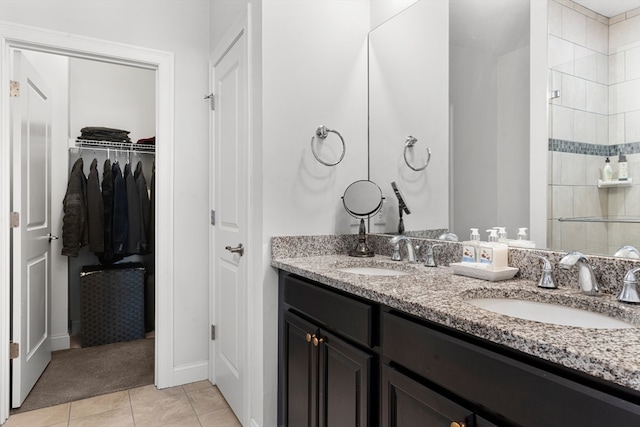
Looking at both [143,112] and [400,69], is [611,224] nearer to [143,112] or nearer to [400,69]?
[400,69]

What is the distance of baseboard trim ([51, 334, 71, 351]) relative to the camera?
9.82 ft

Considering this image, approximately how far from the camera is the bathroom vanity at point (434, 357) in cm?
63

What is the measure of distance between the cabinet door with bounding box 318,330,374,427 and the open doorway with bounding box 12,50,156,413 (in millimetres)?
1619

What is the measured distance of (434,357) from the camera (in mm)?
896

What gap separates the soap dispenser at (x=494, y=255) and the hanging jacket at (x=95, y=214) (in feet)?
9.60

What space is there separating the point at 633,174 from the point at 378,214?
3.55 ft

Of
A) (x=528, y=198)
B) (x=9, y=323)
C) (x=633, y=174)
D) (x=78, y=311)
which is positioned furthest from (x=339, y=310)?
(x=78, y=311)

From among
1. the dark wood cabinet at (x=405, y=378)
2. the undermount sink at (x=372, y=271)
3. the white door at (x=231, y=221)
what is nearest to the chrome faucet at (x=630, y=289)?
the dark wood cabinet at (x=405, y=378)

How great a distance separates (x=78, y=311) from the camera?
3361 mm

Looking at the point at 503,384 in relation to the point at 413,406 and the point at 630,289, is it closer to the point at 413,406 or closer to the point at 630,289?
the point at 413,406

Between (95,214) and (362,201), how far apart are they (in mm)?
2350

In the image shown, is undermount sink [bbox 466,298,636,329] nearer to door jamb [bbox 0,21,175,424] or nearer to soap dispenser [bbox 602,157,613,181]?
soap dispenser [bbox 602,157,613,181]

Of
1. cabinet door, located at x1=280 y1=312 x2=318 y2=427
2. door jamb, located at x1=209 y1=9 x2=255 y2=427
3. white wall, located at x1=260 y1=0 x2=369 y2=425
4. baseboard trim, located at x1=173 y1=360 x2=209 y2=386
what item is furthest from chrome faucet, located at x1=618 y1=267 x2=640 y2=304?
baseboard trim, located at x1=173 y1=360 x2=209 y2=386

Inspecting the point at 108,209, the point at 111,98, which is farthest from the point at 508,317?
the point at 111,98
